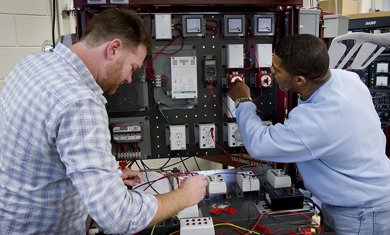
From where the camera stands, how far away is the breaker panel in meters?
1.71

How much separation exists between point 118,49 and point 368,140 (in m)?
1.14

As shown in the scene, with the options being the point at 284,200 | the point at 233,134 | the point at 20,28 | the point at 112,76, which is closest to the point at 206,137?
the point at 233,134

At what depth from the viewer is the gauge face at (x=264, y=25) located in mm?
1734

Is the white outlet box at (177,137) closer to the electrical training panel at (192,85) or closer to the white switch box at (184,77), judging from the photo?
the electrical training panel at (192,85)

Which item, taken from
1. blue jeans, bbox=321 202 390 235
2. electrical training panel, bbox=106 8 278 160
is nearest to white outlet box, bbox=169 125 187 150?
electrical training panel, bbox=106 8 278 160

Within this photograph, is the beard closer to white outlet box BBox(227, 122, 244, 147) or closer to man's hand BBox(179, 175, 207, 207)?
man's hand BBox(179, 175, 207, 207)

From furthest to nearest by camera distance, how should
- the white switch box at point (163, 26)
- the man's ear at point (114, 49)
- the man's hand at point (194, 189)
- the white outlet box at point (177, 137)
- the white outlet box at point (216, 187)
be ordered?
the white outlet box at point (177, 137)
the white switch box at point (163, 26)
the white outlet box at point (216, 187)
the man's hand at point (194, 189)
the man's ear at point (114, 49)

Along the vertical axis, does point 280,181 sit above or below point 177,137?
below

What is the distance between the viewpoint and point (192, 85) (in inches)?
68.7

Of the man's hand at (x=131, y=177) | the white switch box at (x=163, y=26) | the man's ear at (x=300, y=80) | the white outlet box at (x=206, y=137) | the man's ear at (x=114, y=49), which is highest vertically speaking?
the white switch box at (x=163, y=26)

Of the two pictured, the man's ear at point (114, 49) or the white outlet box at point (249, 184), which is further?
the white outlet box at point (249, 184)

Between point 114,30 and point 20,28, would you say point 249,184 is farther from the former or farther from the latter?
point 20,28

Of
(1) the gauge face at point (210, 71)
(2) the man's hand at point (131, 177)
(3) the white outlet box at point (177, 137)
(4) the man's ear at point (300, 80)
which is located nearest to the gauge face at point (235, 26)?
(1) the gauge face at point (210, 71)

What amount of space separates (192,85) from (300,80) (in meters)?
0.64
